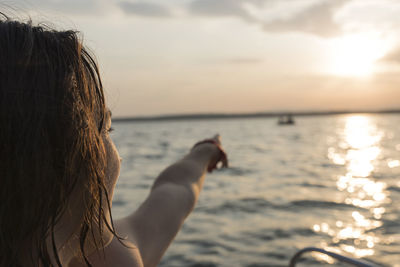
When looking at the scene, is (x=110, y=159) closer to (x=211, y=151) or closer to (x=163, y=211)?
(x=163, y=211)

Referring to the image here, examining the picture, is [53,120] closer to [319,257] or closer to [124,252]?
[124,252]

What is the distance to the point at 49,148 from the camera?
0.67 m

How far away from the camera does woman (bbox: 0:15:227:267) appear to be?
65 cm

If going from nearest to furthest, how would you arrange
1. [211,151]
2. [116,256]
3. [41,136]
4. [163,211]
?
1. [41,136]
2. [116,256]
3. [163,211]
4. [211,151]

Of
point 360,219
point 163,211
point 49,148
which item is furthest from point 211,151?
point 360,219

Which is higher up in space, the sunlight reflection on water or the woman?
the woman

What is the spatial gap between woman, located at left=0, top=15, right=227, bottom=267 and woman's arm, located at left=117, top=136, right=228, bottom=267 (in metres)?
0.30

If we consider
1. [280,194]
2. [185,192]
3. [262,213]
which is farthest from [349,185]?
[185,192]

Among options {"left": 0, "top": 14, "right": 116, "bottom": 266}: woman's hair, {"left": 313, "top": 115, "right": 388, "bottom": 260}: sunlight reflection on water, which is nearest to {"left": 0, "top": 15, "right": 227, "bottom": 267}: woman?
{"left": 0, "top": 14, "right": 116, "bottom": 266}: woman's hair

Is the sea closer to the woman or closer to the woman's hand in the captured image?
the woman's hand

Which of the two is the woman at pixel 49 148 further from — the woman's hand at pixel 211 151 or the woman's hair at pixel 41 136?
the woman's hand at pixel 211 151

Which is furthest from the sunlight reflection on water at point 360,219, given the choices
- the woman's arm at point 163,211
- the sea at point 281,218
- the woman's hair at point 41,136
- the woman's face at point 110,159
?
the woman's hair at point 41,136

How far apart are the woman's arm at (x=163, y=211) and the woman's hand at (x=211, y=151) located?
0.11m

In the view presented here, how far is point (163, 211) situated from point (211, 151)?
1.61ft
